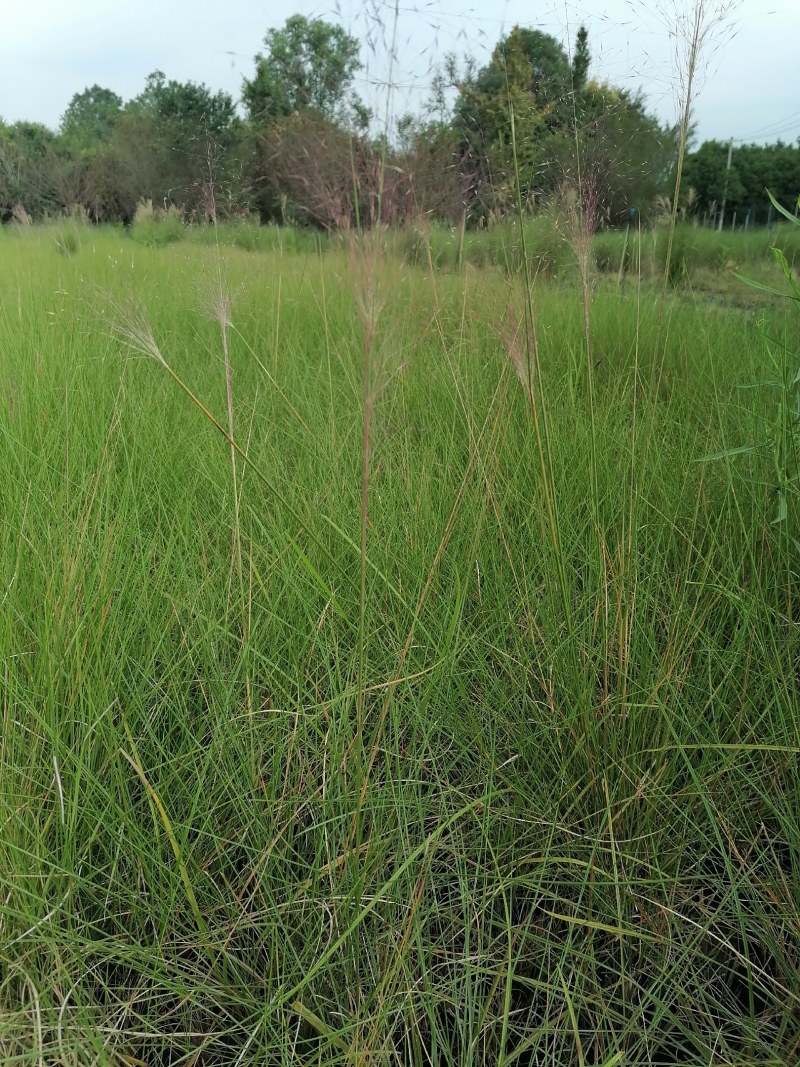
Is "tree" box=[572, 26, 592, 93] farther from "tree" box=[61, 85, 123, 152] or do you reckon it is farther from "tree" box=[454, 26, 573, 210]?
"tree" box=[61, 85, 123, 152]

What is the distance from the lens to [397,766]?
2.69 feet

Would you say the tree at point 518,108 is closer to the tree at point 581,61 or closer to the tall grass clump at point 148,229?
the tree at point 581,61

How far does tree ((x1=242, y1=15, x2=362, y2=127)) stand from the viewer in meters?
1.20

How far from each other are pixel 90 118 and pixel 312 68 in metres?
31.9

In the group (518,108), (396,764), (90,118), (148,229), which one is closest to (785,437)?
(518,108)

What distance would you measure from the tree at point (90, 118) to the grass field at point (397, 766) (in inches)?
393

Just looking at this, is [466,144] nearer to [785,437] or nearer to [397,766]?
[785,437]

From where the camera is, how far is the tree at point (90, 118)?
1696 cm

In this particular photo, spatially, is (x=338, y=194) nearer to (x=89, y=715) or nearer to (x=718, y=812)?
(x=89, y=715)

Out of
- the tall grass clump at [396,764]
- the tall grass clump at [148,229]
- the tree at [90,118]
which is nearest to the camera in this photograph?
the tall grass clump at [396,764]

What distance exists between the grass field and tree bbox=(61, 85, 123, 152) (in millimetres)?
9970

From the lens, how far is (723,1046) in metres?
0.74

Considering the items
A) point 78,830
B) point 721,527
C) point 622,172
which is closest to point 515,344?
point 622,172

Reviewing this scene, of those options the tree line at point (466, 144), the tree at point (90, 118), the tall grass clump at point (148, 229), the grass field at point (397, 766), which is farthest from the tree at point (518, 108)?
the tree at point (90, 118)
